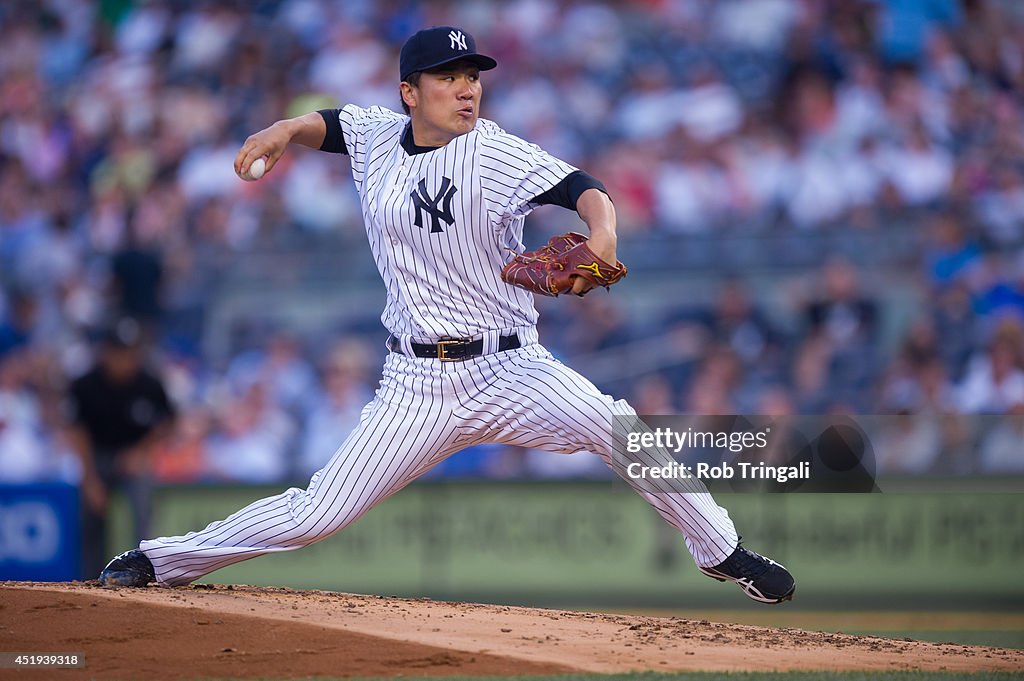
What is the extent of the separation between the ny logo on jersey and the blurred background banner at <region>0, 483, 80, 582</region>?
3.75m

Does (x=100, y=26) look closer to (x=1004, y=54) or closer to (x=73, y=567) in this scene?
(x=73, y=567)

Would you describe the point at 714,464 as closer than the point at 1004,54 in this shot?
Yes

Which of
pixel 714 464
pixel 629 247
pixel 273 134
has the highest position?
pixel 629 247

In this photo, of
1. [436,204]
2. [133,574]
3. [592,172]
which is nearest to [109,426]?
[133,574]

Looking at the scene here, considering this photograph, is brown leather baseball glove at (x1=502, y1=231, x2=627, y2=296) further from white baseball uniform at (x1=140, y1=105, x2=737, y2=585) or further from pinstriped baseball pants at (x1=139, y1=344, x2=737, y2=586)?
pinstriped baseball pants at (x1=139, y1=344, x2=737, y2=586)

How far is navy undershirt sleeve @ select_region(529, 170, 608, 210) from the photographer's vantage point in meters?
4.19

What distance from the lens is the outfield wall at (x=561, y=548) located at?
7.05 meters

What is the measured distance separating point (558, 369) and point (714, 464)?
8.36 feet

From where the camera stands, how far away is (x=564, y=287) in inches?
159

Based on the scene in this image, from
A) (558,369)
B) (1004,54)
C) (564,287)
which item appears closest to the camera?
(564,287)

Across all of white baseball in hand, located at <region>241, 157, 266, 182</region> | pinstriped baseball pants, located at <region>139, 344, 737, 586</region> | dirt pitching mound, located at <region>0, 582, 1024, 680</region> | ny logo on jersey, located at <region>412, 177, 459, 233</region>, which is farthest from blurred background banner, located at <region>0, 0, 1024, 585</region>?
ny logo on jersey, located at <region>412, 177, 459, 233</region>

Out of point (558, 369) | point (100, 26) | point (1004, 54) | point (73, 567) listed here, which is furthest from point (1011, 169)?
point (100, 26)

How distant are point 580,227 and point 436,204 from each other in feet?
15.1

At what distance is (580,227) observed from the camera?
8.95m
